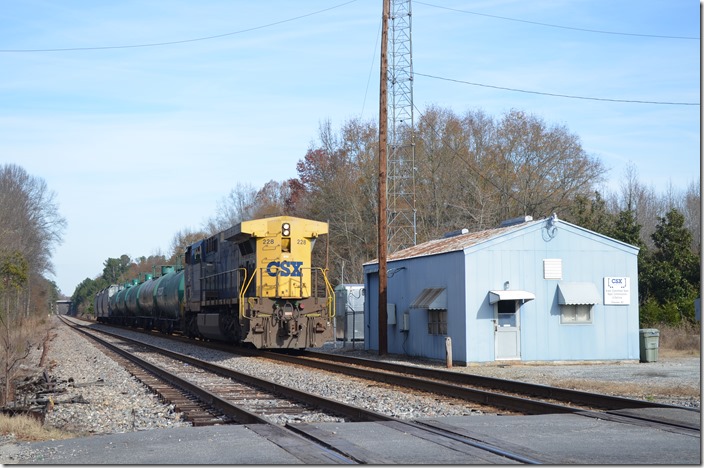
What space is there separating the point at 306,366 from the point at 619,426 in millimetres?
12018

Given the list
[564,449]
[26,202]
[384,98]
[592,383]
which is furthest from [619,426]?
[26,202]

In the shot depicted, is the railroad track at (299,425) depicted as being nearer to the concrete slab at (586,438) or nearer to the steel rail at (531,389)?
the concrete slab at (586,438)

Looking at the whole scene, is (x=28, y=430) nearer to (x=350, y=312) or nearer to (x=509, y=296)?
(x=509, y=296)

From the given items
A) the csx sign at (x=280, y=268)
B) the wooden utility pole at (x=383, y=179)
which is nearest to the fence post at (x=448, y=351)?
the wooden utility pole at (x=383, y=179)

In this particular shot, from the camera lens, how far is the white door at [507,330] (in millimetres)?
21906

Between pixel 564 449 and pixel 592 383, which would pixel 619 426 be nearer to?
pixel 564 449

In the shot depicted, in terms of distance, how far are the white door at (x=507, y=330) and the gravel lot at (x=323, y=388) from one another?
1.56ft

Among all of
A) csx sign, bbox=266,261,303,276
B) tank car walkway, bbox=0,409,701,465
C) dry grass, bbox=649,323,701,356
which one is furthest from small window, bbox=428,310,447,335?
tank car walkway, bbox=0,409,701,465

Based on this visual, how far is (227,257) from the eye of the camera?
90.2ft

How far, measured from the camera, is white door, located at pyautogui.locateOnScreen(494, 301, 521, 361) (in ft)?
71.9

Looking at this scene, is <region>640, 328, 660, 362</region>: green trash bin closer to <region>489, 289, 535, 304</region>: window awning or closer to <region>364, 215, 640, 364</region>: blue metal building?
<region>364, 215, 640, 364</region>: blue metal building

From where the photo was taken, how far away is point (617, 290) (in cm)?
2297

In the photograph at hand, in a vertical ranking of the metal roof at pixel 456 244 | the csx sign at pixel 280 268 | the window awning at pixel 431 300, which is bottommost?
the window awning at pixel 431 300

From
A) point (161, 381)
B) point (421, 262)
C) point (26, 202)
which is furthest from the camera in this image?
point (26, 202)
